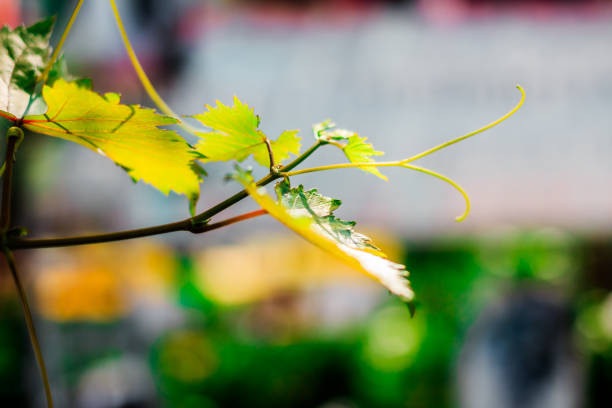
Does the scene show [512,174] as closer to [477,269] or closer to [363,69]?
[477,269]

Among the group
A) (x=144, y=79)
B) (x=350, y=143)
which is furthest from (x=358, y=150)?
(x=144, y=79)

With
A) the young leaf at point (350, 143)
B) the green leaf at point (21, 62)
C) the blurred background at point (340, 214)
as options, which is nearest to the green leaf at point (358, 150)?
the young leaf at point (350, 143)

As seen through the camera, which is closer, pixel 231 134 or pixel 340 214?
pixel 231 134

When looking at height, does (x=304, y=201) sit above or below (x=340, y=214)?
below

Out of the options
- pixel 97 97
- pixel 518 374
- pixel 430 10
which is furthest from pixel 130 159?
pixel 430 10

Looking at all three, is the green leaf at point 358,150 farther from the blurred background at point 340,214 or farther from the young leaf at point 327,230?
the blurred background at point 340,214

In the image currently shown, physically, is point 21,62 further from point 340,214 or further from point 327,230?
point 340,214
